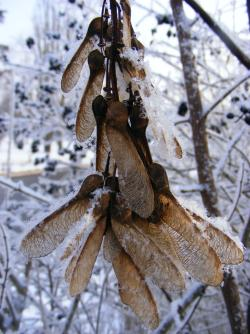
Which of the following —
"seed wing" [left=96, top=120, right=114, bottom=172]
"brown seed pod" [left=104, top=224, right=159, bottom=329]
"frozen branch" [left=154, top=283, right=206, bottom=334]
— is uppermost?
"seed wing" [left=96, top=120, right=114, bottom=172]

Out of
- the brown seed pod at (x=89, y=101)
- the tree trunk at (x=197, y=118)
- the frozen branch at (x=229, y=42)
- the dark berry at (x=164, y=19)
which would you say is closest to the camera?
the brown seed pod at (x=89, y=101)

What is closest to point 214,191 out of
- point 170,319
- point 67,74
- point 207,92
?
point 170,319

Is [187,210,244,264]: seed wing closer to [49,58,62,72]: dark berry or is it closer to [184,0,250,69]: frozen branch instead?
[184,0,250,69]: frozen branch

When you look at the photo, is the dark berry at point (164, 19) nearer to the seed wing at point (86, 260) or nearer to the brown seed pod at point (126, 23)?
the brown seed pod at point (126, 23)

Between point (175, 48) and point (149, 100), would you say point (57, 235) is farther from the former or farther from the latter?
point (175, 48)

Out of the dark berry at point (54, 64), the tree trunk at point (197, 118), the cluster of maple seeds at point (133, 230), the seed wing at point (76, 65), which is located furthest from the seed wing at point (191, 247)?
the dark berry at point (54, 64)

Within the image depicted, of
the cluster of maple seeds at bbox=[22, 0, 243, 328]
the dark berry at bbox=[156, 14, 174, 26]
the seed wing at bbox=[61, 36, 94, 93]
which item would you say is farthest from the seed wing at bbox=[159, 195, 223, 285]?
the dark berry at bbox=[156, 14, 174, 26]

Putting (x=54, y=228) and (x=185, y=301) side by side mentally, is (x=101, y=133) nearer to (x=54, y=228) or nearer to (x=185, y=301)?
(x=54, y=228)

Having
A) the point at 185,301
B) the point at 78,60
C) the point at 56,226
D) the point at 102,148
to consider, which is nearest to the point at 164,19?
the point at 185,301
